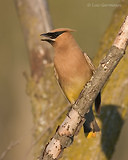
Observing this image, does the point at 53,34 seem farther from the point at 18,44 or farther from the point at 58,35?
the point at 18,44

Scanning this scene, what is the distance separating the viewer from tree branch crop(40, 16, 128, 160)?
3371 mm

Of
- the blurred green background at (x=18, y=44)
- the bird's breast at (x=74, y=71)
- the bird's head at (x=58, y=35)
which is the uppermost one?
the bird's head at (x=58, y=35)

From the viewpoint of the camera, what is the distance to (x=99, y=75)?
3.42m

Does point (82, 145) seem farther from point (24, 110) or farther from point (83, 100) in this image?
point (24, 110)

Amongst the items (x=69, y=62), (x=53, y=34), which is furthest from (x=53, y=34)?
(x=69, y=62)

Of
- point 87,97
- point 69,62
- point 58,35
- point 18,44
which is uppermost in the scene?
point 58,35

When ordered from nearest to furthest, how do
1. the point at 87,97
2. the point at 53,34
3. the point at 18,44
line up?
the point at 87,97
the point at 53,34
the point at 18,44

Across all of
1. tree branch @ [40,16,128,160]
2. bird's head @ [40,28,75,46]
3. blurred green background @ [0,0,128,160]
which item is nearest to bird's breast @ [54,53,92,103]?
bird's head @ [40,28,75,46]

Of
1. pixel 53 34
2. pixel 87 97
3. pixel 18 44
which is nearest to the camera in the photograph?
pixel 87 97

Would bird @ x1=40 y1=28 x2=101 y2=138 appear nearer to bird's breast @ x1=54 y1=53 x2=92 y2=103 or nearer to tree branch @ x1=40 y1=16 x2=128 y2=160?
bird's breast @ x1=54 y1=53 x2=92 y2=103

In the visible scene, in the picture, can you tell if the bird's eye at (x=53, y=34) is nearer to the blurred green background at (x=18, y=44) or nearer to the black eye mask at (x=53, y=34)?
the black eye mask at (x=53, y=34)

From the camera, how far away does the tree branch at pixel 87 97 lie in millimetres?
3371

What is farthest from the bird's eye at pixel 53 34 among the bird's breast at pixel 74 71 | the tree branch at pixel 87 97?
the tree branch at pixel 87 97

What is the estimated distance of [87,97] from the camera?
3469mm
